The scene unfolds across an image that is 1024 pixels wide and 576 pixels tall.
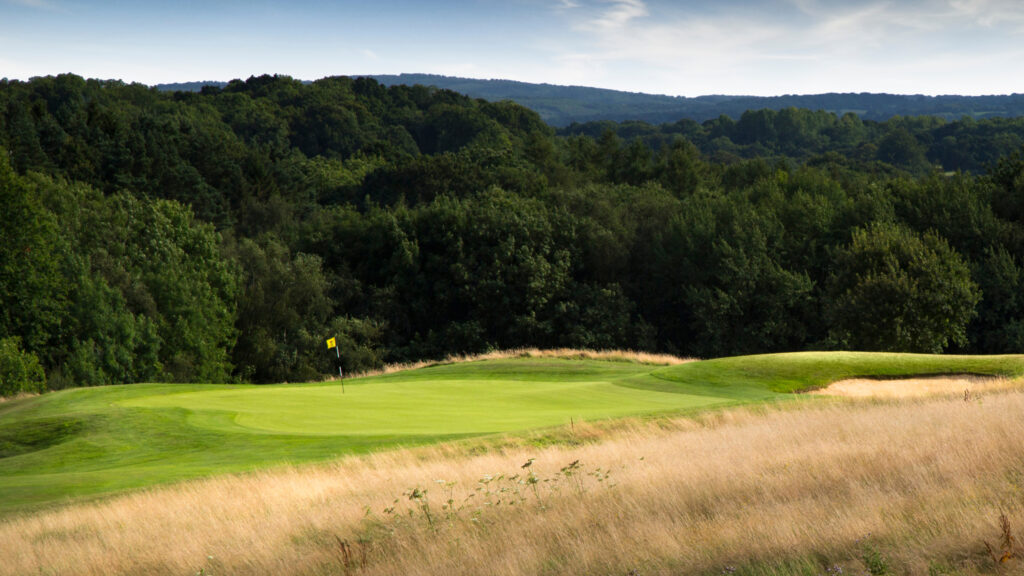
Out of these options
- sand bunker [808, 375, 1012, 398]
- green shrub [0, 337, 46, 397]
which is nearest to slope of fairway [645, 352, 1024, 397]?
sand bunker [808, 375, 1012, 398]

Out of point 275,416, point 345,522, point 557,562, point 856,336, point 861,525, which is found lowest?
point 856,336

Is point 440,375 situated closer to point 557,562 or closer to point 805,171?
point 557,562

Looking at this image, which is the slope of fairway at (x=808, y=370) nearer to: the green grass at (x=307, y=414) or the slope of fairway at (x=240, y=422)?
the green grass at (x=307, y=414)

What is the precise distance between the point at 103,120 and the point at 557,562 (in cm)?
7151

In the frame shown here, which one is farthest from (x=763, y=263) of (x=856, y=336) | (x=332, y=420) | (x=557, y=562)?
(x=557, y=562)

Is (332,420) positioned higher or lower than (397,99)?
lower

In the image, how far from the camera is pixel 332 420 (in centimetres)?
1711

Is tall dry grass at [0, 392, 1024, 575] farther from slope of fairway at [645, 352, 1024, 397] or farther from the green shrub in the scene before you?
→ the green shrub

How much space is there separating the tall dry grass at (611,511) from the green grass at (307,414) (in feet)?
5.75

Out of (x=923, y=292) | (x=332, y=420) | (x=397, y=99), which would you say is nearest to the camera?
(x=332, y=420)

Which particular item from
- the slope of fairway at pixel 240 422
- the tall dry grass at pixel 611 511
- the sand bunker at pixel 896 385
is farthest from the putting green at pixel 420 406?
the tall dry grass at pixel 611 511

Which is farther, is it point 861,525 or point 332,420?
point 332,420

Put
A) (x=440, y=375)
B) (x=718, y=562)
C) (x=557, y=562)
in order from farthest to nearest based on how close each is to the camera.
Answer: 1. (x=440, y=375)
2. (x=557, y=562)
3. (x=718, y=562)

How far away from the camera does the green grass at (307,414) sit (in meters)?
13.5
